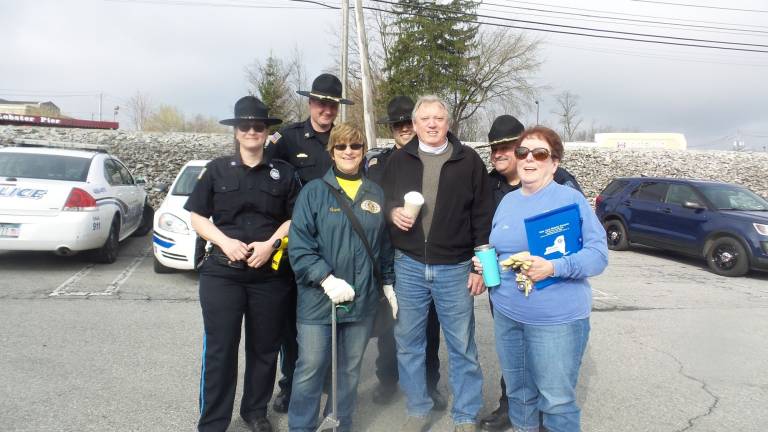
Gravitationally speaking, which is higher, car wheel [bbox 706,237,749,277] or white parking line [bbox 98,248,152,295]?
car wheel [bbox 706,237,749,277]

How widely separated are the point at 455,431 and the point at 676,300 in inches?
211

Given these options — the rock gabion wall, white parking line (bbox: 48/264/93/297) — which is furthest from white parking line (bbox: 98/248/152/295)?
the rock gabion wall

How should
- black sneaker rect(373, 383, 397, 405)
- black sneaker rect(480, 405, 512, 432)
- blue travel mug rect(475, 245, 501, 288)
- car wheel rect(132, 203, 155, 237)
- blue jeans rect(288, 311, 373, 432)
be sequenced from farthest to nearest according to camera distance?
car wheel rect(132, 203, 155, 237)
black sneaker rect(373, 383, 397, 405)
black sneaker rect(480, 405, 512, 432)
blue jeans rect(288, 311, 373, 432)
blue travel mug rect(475, 245, 501, 288)

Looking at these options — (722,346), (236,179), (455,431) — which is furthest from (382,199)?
(722,346)

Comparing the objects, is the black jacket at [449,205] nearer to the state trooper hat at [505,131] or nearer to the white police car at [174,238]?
the state trooper hat at [505,131]

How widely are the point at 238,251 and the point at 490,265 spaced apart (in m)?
1.33

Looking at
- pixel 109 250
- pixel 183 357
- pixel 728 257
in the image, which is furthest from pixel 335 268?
pixel 728 257

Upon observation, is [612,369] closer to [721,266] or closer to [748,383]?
[748,383]

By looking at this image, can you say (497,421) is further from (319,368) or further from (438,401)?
(319,368)

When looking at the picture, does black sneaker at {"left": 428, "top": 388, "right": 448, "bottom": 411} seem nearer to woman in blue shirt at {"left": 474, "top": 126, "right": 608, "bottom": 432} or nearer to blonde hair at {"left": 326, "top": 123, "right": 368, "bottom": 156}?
woman in blue shirt at {"left": 474, "top": 126, "right": 608, "bottom": 432}

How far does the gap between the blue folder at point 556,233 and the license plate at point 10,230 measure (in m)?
6.51

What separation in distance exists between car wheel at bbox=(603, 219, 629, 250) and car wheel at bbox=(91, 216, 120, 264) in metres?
9.81

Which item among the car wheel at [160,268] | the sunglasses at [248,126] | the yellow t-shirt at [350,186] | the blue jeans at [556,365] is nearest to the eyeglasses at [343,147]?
the yellow t-shirt at [350,186]

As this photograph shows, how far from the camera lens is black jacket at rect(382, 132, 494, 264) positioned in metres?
2.97
